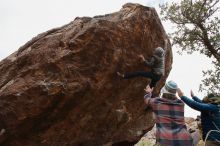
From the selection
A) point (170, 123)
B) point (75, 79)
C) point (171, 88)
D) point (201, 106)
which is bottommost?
point (170, 123)

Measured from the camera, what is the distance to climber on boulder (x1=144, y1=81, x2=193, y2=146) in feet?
32.3

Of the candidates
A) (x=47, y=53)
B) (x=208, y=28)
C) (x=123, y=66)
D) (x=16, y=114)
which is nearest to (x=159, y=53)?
(x=123, y=66)

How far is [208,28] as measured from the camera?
90.7ft

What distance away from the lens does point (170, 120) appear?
1003cm

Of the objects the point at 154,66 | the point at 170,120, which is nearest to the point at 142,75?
the point at 154,66

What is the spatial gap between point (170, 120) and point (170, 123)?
81 millimetres

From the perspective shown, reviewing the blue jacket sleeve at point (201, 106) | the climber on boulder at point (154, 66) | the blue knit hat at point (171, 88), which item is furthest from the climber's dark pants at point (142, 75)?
the blue jacket sleeve at point (201, 106)

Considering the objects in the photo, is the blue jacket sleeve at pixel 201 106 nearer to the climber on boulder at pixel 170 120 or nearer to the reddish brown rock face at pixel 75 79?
the climber on boulder at pixel 170 120

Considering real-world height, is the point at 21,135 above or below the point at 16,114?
below

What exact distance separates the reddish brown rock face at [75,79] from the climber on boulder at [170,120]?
5810mm

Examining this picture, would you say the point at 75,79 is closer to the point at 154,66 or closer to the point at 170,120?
the point at 154,66

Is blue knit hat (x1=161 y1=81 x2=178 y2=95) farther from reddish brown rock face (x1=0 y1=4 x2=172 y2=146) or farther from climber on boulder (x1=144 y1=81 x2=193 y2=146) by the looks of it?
reddish brown rock face (x1=0 y1=4 x2=172 y2=146)

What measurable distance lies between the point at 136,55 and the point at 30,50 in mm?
4643

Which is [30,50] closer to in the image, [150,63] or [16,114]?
[16,114]
